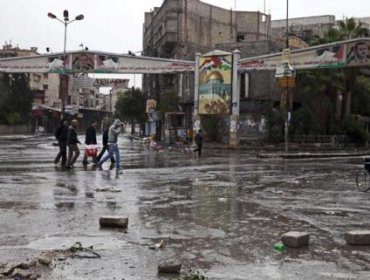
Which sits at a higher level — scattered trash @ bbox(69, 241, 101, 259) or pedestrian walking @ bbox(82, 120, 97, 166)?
pedestrian walking @ bbox(82, 120, 97, 166)

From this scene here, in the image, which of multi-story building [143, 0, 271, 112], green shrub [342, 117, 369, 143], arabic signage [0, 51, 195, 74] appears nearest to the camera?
arabic signage [0, 51, 195, 74]

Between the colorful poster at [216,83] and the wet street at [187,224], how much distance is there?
24.3m

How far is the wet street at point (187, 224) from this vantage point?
6945mm

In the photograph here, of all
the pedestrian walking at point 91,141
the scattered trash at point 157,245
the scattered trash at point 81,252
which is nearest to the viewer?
the scattered trash at point 81,252

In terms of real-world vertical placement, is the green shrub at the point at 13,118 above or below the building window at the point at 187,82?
below

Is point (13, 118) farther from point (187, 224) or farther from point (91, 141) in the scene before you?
point (187, 224)

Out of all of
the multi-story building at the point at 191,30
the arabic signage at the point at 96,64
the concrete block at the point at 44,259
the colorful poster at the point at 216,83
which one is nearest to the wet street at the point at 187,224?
the concrete block at the point at 44,259

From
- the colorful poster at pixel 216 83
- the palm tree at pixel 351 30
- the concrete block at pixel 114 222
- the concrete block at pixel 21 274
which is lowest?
the concrete block at pixel 21 274

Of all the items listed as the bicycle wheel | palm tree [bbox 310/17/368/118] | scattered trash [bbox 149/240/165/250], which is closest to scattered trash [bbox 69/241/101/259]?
scattered trash [bbox 149/240/165/250]

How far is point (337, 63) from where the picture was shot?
38000 millimetres

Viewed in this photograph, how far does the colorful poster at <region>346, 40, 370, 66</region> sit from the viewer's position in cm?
3684

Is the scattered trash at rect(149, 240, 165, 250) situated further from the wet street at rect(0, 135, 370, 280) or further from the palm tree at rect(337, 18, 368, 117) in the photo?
the palm tree at rect(337, 18, 368, 117)

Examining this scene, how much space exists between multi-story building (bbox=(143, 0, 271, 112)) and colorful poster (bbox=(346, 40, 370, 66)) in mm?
23974

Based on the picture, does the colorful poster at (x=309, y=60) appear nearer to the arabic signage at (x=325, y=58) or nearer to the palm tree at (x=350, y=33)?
the arabic signage at (x=325, y=58)
